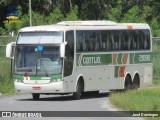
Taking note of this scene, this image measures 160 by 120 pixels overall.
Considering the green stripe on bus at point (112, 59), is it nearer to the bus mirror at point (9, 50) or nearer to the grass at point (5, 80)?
the bus mirror at point (9, 50)

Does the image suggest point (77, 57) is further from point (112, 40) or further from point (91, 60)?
point (112, 40)

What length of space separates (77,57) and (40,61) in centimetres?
174

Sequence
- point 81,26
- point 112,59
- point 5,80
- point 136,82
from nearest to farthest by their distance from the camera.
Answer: point 81,26 → point 112,59 → point 136,82 → point 5,80

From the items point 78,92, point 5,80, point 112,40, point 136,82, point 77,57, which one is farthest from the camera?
point 5,80

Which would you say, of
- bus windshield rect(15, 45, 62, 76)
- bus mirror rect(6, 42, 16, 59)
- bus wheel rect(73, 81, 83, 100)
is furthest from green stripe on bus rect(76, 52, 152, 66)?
bus mirror rect(6, 42, 16, 59)

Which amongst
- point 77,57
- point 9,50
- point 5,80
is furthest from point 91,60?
point 5,80

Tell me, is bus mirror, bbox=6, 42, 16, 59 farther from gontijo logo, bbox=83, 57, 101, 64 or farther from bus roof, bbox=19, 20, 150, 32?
gontijo logo, bbox=83, 57, 101, 64

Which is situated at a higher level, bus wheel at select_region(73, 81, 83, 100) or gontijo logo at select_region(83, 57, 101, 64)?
gontijo logo at select_region(83, 57, 101, 64)

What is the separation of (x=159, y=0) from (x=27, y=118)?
1845 inches

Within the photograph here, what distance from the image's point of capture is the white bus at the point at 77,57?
28.7 m

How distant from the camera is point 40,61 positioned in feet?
94.3

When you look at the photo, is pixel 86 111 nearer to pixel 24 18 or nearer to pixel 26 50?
pixel 26 50

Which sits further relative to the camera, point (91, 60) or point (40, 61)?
point (91, 60)

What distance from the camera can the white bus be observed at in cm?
2867
